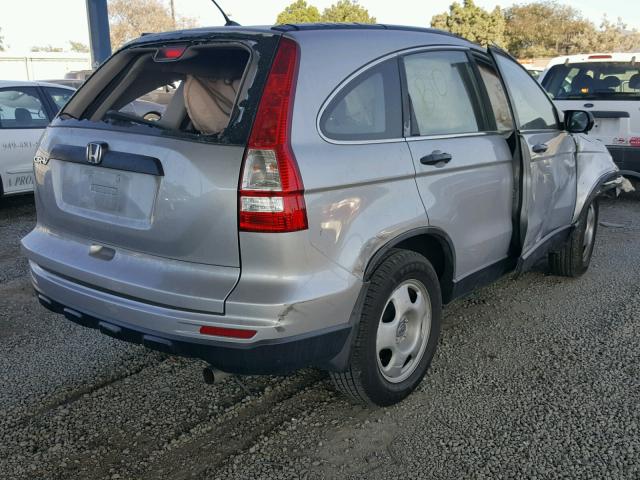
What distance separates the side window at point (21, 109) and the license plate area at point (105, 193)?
16.5ft

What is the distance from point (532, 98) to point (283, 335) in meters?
2.85

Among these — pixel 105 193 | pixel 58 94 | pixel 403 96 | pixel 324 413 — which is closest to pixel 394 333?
pixel 324 413

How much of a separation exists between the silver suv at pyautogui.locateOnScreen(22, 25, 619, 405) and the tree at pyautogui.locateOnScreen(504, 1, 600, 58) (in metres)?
52.9

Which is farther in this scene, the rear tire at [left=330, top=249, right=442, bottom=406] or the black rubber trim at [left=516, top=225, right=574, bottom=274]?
the black rubber trim at [left=516, top=225, right=574, bottom=274]

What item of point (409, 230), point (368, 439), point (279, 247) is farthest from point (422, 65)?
point (368, 439)

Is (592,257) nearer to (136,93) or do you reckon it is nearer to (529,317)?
(529,317)

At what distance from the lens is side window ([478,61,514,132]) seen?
12.8ft

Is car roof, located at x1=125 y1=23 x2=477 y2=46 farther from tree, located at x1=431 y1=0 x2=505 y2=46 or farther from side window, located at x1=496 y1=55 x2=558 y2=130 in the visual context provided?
tree, located at x1=431 y1=0 x2=505 y2=46

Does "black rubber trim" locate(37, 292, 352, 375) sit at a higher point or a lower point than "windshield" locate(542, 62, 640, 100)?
lower

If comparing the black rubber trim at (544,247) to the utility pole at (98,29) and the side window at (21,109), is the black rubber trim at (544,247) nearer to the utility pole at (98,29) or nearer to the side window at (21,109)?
the side window at (21,109)

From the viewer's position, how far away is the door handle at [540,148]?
410cm

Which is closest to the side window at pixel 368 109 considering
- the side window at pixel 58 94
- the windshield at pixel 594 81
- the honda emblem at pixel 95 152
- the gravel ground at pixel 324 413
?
the honda emblem at pixel 95 152

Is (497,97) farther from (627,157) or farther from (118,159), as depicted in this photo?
(627,157)

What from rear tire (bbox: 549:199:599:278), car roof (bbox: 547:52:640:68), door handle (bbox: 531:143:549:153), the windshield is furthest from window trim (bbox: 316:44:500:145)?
car roof (bbox: 547:52:640:68)
